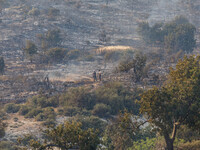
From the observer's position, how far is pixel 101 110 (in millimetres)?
17609

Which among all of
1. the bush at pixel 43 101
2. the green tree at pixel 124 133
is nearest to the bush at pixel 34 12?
the bush at pixel 43 101

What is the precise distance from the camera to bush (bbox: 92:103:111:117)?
17.5 m

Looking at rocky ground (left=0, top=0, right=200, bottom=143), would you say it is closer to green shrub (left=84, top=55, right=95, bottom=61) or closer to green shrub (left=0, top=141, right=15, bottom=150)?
green shrub (left=84, top=55, right=95, bottom=61)

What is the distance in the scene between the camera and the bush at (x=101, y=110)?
57.4ft

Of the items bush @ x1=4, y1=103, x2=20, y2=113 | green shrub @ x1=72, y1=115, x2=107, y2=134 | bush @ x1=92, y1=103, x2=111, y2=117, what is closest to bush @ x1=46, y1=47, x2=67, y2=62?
bush @ x1=4, y1=103, x2=20, y2=113

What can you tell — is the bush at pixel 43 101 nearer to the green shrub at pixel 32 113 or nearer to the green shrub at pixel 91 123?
the green shrub at pixel 32 113

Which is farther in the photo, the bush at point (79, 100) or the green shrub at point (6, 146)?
the bush at point (79, 100)

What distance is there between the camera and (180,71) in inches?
395

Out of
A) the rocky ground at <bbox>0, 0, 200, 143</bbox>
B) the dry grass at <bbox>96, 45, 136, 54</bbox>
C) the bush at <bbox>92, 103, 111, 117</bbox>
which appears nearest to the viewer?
the bush at <bbox>92, 103, 111, 117</bbox>

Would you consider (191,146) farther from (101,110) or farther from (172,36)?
(172,36)

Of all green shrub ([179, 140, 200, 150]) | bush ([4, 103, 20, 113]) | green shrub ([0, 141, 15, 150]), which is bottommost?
bush ([4, 103, 20, 113])

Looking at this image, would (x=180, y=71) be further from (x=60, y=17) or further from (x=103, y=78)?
(x=60, y=17)

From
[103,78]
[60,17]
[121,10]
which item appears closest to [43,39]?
[60,17]

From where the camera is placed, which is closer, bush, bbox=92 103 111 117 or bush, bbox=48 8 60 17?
bush, bbox=92 103 111 117
